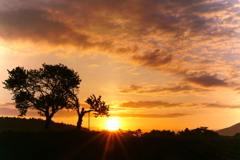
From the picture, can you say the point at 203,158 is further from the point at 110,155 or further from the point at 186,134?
the point at 186,134

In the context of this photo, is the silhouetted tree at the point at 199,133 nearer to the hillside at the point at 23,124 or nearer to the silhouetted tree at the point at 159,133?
the silhouetted tree at the point at 159,133

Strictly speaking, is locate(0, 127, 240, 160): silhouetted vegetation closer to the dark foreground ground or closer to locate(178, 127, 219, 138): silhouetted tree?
the dark foreground ground

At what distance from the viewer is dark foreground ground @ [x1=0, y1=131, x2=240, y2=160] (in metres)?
31.7

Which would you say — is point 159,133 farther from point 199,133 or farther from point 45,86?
point 45,86

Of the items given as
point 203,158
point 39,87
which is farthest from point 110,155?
point 39,87

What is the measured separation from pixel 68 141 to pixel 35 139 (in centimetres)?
738

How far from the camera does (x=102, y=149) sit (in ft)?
115

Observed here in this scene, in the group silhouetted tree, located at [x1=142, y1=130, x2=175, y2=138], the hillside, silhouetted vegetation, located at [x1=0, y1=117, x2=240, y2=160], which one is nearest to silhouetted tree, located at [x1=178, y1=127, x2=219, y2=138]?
silhouetted tree, located at [x1=142, y1=130, x2=175, y2=138]

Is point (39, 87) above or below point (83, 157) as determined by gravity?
above

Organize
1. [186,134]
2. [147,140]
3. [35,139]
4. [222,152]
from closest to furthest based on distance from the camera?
[222,152]
[147,140]
[35,139]
[186,134]

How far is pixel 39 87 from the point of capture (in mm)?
66125

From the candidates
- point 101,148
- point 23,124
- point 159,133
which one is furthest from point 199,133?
point 23,124

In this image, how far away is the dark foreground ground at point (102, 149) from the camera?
31734mm

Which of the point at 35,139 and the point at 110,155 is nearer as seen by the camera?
the point at 110,155
